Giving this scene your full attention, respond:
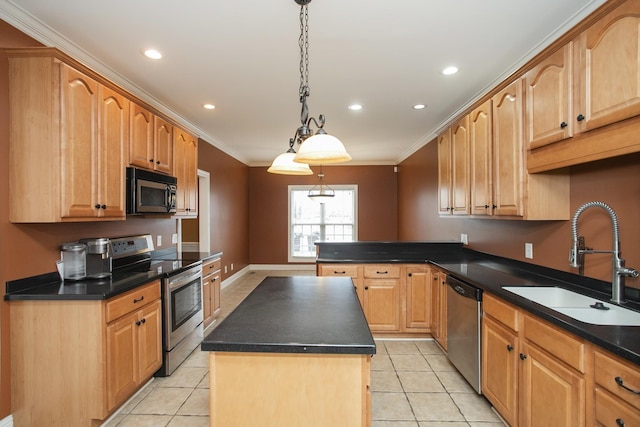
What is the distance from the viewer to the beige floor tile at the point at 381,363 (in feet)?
9.11

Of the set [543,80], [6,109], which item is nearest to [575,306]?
[543,80]

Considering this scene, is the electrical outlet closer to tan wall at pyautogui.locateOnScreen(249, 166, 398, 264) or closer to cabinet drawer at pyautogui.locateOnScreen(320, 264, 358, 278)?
cabinet drawer at pyautogui.locateOnScreen(320, 264, 358, 278)

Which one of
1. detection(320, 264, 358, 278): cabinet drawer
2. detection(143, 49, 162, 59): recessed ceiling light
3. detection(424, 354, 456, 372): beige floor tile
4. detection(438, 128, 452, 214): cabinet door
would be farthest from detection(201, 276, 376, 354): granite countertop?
detection(143, 49, 162, 59): recessed ceiling light

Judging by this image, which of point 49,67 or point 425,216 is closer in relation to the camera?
point 49,67

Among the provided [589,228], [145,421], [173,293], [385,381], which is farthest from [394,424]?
[173,293]

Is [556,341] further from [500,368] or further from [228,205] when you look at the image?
[228,205]

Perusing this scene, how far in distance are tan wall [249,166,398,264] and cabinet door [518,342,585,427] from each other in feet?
18.5

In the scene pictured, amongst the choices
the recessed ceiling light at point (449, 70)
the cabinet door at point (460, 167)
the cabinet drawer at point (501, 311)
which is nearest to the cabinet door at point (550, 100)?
the recessed ceiling light at point (449, 70)

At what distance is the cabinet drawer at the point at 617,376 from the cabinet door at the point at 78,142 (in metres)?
2.96

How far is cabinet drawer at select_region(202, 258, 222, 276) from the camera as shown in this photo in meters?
3.43

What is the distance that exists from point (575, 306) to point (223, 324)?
82.6 inches

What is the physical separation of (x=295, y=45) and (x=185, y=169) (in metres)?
2.05

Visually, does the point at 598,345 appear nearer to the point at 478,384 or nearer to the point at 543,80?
the point at 478,384

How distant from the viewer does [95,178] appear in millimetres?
2162
